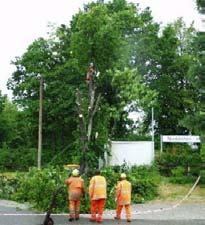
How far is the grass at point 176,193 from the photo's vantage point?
96.9 feet

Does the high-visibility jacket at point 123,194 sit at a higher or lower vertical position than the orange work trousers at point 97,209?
higher

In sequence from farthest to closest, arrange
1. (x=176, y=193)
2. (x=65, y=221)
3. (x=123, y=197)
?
1. (x=176, y=193)
2. (x=123, y=197)
3. (x=65, y=221)

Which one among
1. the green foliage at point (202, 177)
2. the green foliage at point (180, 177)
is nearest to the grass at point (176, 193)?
the green foliage at point (180, 177)

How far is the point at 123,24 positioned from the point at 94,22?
5.92 metres

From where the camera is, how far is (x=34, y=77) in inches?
2318

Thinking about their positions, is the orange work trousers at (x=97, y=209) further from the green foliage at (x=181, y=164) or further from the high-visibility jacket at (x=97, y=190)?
the green foliage at (x=181, y=164)

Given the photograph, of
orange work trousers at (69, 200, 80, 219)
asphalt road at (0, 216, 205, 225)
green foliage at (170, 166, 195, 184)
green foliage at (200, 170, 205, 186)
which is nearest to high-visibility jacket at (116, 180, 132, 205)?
asphalt road at (0, 216, 205, 225)

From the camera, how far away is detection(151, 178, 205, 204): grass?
29547mm

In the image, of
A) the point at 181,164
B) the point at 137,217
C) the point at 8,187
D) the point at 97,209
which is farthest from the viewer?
the point at 181,164

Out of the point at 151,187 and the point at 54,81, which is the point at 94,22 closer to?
the point at 54,81

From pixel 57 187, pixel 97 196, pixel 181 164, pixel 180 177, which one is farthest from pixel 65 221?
pixel 181 164

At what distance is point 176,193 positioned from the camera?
3123 centimetres

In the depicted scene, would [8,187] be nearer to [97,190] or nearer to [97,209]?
[97,209]

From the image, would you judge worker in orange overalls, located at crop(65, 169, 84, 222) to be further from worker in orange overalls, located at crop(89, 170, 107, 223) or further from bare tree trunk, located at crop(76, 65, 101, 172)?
bare tree trunk, located at crop(76, 65, 101, 172)
